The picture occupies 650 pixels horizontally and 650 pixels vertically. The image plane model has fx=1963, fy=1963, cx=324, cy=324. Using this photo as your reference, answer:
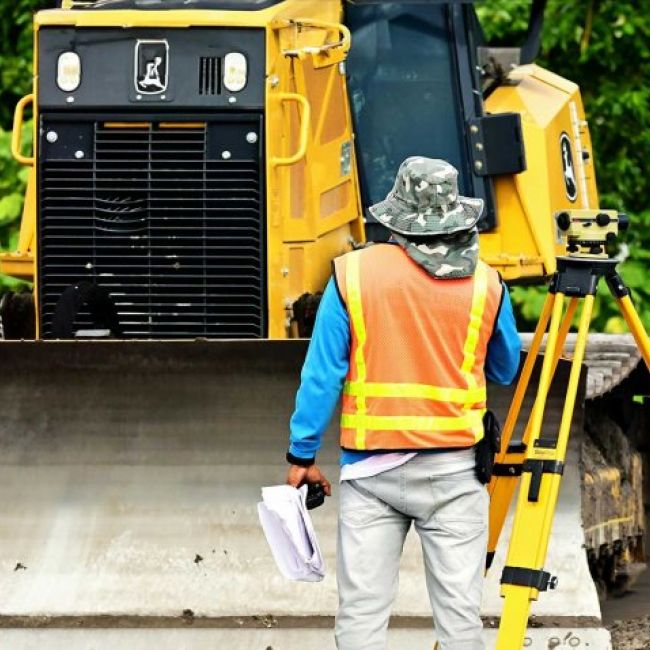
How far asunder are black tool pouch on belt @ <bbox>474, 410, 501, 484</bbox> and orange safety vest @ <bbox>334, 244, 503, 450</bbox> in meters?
0.06

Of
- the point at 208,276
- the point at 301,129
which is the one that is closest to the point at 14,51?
the point at 208,276

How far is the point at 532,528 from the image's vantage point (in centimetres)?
544

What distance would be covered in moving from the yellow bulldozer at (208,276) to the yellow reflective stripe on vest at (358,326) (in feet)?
4.27

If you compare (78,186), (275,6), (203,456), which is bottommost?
(203,456)

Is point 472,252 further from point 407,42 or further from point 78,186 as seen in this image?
point 407,42

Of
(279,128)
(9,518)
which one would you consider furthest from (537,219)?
(9,518)

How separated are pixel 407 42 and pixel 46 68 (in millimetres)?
1882

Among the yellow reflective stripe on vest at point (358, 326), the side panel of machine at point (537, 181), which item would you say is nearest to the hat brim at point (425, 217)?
the yellow reflective stripe on vest at point (358, 326)

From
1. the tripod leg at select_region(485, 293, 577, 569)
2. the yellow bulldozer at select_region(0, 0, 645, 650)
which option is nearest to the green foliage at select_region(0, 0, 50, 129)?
the yellow bulldozer at select_region(0, 0, 645, 650)

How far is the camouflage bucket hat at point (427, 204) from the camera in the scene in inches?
215

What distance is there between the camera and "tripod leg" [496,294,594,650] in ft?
17.6

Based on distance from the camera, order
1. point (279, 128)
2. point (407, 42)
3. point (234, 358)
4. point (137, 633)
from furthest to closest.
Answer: point (407, 42), point (279, 128), point (234, 358), point (137, 633)

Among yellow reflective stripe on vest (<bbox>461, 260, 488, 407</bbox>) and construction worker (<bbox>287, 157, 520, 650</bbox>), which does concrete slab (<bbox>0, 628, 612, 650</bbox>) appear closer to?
construction worker (<bbox>287, 157, 520, 650</bbox>)

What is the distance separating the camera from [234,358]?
23.1 feet
